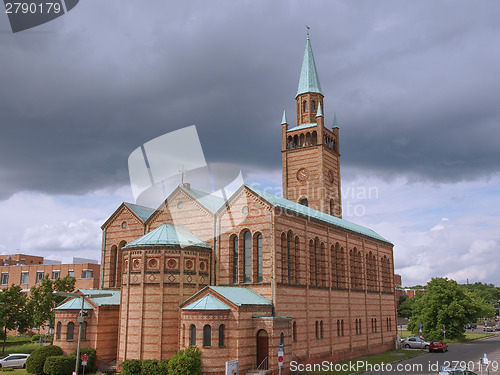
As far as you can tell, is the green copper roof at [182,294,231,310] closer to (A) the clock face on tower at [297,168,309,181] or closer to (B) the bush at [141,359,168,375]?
(B) the bush at [141,359,168,375]

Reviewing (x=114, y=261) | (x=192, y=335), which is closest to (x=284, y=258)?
(x=192, y=335)

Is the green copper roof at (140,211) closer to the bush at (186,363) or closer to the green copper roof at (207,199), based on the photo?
the green copper roof at (207,199)

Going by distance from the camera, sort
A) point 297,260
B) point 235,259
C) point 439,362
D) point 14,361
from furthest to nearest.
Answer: point 439,362
point 14,361
point 297,260
point 235,259

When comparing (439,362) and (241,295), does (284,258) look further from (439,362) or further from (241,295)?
(439,362)

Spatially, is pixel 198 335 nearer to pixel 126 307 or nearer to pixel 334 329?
pixel 126 307

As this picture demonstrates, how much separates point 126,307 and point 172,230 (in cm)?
659

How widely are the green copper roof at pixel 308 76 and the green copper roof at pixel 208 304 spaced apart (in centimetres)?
3408

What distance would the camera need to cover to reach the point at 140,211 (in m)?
43.2

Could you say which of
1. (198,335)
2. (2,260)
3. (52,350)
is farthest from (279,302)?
(2,260)

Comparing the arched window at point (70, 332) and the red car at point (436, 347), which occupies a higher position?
the arched window at point (70, 332)

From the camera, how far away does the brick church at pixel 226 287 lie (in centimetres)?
3173

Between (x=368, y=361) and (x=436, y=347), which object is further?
(x=436, y=347)

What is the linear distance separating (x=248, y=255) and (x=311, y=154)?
2316cm

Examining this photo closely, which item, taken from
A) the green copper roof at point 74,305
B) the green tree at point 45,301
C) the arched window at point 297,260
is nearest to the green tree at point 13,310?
the green tree at point 45,301
